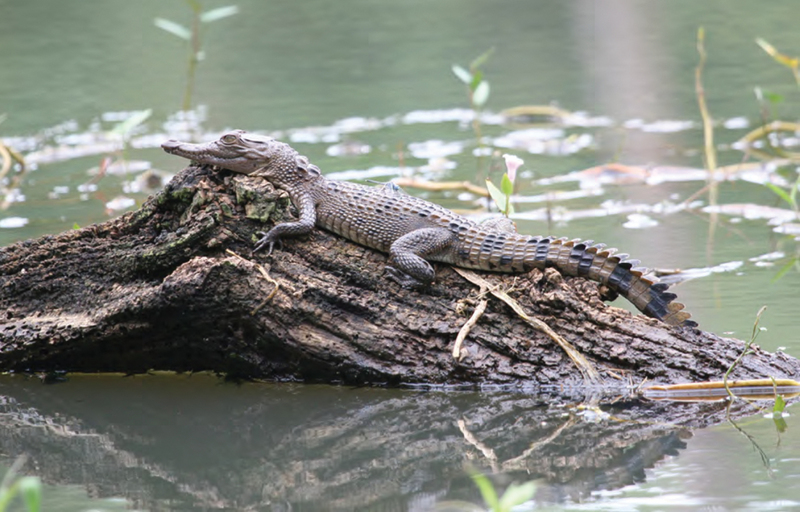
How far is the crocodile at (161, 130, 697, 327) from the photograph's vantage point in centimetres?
509

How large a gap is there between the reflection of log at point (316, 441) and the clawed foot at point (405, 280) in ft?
1.85

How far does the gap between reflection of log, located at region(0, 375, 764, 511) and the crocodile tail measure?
527mm

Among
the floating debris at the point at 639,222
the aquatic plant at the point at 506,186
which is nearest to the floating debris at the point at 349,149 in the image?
the floating debris at the point at 639,222

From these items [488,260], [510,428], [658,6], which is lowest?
[510,428]

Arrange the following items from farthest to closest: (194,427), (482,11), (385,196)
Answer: (482,11) → (385,196) → (194,427)

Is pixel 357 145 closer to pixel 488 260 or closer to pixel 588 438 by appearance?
pixel 488 260

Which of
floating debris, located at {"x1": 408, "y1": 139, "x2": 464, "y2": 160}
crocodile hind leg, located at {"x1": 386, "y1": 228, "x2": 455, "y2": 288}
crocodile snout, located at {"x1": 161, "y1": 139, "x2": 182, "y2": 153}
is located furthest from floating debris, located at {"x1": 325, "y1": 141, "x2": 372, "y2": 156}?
crocodile hind leg, located at {"x1": 386, "y1": 228, "x2": 455, "y2": 288}

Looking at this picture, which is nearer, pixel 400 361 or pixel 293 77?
pixel 400 361

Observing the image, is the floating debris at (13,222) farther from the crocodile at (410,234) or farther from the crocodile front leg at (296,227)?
the crocodile front leg at (296,227)

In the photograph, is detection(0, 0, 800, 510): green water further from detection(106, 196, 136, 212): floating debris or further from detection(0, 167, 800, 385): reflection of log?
detection(0, 167, 800, 385): reflection of log

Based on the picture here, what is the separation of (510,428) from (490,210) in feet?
12.8

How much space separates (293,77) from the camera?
544 inches

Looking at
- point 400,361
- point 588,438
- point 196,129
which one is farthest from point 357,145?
point 588,438

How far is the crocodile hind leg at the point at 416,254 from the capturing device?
17.0 ft
